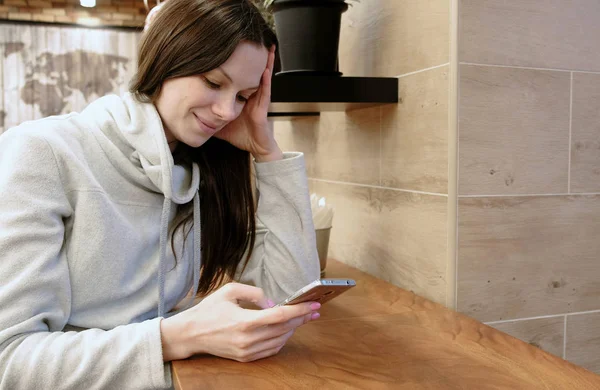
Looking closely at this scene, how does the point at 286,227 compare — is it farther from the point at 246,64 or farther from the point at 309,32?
the point at 309,32

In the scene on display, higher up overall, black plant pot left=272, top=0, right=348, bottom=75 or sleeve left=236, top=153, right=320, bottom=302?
black plant pot left=272, top=0, right=348, bottom=75

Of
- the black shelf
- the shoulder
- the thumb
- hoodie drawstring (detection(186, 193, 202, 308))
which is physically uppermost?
the black shelf

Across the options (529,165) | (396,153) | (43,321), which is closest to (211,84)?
(43,321)

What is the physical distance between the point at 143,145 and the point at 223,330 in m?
0.37

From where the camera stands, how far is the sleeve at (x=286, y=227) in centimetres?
129

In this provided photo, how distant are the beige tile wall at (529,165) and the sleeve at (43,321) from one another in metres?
0.72

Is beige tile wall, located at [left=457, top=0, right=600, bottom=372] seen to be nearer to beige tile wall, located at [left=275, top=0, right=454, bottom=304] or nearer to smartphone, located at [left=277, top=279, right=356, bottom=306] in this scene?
beige tile wall, located at [left=275, top=0, right=454, bottom=304]

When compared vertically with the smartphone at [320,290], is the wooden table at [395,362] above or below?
below

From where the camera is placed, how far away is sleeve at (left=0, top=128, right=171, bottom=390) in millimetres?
843

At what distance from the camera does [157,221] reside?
1112 millimetres

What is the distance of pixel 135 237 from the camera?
1.06 metres

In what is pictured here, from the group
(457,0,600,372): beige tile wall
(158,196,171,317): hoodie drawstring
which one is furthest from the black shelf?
(158,196,171,317): hoodie drawstring

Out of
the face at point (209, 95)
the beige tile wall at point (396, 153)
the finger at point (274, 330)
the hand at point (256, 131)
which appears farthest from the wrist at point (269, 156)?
the finger at point (274, 330)

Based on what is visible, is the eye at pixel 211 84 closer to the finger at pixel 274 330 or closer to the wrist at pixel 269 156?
the wrist at pixel 269 156
